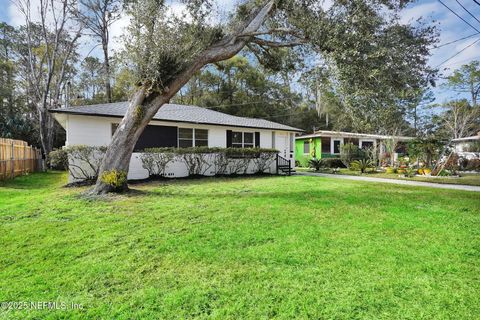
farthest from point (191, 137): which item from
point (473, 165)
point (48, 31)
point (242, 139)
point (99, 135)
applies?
point (473, 165)

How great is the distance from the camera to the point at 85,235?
12.7ft

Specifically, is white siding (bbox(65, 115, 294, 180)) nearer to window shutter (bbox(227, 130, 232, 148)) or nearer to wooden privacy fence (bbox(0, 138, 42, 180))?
wooden privacy fence (bbox(0, 138, 42, 180))

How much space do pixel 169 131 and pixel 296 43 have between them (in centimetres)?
725

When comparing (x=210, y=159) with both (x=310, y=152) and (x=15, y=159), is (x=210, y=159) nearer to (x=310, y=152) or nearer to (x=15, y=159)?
(x=15, y=159)

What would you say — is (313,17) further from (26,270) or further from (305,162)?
(305,162)

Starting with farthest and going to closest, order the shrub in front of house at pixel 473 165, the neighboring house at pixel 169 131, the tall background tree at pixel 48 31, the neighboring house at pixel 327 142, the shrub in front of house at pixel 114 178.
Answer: the neighboring house at pixel 327 142
the tall background tree at pixel 48 31
the shrub in front of house at pixel 473 165
the neighboring house at pixel 169 131
the shrub in front of house at pixel 114 178

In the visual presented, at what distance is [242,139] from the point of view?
50.3 ft

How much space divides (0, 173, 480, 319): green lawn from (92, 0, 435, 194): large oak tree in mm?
3061

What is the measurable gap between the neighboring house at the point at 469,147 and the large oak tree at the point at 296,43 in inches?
428

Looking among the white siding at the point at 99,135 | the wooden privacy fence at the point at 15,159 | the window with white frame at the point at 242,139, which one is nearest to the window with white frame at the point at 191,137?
the white siding at the point at 99,135

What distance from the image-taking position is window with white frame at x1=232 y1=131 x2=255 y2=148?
15.1 m

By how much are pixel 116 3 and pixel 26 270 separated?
22760mm

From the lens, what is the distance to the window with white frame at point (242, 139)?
15.1 m

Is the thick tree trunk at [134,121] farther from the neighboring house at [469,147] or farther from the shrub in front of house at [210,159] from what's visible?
the neighboring house at [469,147]
